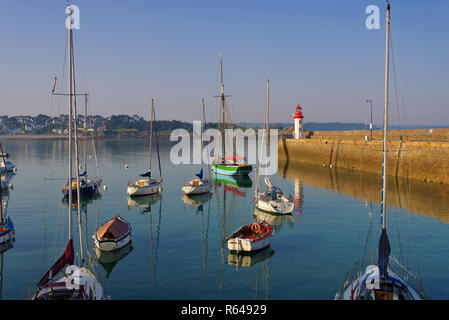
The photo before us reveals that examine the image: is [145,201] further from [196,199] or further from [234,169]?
[234,169]

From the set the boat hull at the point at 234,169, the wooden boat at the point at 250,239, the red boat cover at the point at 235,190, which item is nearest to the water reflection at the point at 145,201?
the red boat cover at the point at 235,190

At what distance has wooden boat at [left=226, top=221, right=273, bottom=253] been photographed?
20.9 meters

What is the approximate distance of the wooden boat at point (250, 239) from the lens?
20.9 m

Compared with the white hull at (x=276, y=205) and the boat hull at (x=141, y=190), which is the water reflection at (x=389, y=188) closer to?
the white hull at (x=276, y=205)

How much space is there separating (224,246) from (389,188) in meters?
25.3

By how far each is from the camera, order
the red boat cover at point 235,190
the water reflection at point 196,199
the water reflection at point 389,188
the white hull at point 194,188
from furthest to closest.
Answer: the red boat cover at point 235,190
the white hull at point 194,188
the water reflection at point 196,199
the water reflection at point 389,188

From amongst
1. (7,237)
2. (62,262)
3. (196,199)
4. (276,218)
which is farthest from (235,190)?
(62,262)

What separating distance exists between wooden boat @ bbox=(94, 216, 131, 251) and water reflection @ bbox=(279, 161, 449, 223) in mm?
22421

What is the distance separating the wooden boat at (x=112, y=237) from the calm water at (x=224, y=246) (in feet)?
2.55

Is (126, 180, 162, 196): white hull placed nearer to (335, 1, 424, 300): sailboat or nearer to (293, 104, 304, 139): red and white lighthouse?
(335, 1, 424, 300): sailboat

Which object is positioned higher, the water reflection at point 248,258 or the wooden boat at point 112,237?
the wooden boat at point 112,237
